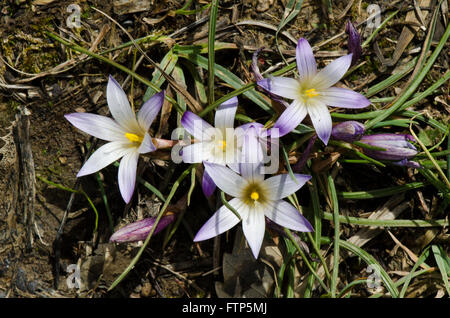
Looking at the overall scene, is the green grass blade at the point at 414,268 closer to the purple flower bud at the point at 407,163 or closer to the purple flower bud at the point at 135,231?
the purple flower bud at the point at 407,163

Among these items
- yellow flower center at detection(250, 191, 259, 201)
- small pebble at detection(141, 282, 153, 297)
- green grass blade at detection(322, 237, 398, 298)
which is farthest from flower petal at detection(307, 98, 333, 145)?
small pebble at detection(141, 282, 153, 297)

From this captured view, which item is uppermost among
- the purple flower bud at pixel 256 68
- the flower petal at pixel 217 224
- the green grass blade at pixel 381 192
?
the purple flower bud at pixel 256 68

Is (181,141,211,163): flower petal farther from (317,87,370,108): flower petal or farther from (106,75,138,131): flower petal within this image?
(317,87,370,108): flower petal

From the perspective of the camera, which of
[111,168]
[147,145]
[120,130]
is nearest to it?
[147,145]

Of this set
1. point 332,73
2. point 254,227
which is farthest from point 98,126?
point 332,73

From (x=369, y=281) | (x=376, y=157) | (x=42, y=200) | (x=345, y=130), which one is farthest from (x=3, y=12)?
(x=369, y=281)

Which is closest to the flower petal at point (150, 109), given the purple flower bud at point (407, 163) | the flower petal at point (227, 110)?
the flower petal at point (227, 110)

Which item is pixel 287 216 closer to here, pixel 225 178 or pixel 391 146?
pixel 225 178
